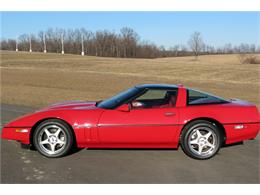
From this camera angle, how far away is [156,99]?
600 cm

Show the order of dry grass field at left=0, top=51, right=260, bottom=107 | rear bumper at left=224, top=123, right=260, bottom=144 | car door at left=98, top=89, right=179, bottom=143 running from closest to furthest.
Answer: car door at left=98, top=89, right=179, bottom=143 → rear bumper at left=224, top=123, right=260, bottom=144 → dry grass field at left=0, top=51, right=260, bottom=107

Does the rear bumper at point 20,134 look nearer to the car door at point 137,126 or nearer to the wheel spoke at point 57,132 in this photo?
the wheel spoke at point 57,132

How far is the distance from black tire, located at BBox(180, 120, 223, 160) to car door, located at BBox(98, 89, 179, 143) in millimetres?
215

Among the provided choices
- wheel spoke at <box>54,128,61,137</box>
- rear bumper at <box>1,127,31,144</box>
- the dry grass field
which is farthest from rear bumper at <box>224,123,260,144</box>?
the dry grass field

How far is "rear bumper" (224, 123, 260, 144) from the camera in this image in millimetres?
5371

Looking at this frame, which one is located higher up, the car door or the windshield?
the windshield

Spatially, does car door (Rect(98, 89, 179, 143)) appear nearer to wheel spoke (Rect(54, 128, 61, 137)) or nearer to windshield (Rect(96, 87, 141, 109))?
windshield (Rect(96, 87, 141, 109))

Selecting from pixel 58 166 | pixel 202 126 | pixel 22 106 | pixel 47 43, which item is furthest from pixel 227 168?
pixel 47 43

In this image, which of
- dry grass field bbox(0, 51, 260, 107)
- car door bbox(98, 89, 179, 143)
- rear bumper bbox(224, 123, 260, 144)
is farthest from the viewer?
dry grass field bbox(0, 51, 260, 107)

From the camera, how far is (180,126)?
5.24 meters

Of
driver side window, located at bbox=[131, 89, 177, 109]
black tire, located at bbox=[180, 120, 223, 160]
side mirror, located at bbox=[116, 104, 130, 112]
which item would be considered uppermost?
driver side window, located at bbox=[131, 89, 177, 109]

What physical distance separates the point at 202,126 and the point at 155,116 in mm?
765

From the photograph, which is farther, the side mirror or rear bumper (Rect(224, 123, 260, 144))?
rear bumper (Rect(224, 123, 260, 144))

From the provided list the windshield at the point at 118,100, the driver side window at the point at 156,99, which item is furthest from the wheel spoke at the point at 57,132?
the driver side window at the point at 156,99
